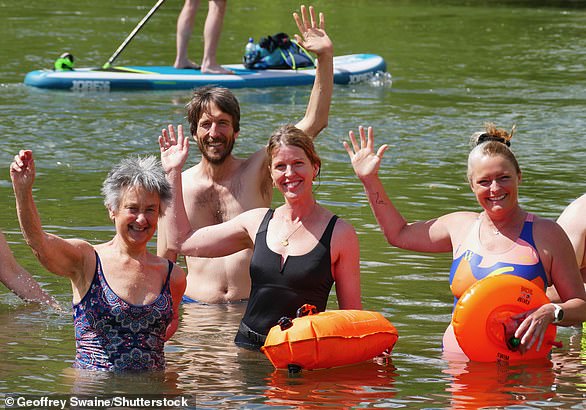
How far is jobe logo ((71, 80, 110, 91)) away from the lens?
1549 cm

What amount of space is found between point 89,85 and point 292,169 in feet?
33.5

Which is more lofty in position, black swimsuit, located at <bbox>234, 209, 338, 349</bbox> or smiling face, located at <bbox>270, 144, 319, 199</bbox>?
smiling face, located at <bbox>270, 144, 319, 199</bbox>

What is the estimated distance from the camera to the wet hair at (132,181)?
17.5ft

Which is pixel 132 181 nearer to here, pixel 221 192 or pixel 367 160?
pixel 367 160

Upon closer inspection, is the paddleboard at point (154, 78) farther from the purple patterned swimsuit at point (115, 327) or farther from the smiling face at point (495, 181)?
the purple patterned swimsuit at point (115, 327)

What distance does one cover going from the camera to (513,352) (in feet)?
18.7

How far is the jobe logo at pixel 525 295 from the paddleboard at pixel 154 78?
10.5 metres

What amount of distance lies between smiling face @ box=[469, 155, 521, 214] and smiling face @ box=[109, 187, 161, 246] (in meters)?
1.46

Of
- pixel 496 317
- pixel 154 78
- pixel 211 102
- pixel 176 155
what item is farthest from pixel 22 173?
pixel 154 78

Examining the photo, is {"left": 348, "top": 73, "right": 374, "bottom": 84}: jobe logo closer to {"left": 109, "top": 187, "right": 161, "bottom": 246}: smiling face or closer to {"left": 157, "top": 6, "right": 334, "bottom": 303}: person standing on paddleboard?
{"left": 157, "top": 6, "right": 334, "bottom": 303}: person standing on paddleboard

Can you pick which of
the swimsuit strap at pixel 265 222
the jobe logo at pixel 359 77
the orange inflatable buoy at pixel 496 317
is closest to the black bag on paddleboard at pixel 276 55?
the jobe logo at pixel 359 77

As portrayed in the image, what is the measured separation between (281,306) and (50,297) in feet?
6.51

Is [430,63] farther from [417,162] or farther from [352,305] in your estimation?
[352,305]

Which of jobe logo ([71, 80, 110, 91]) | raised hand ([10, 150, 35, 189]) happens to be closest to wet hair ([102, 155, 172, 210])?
raised hand ([10, 150, 35, 189])
